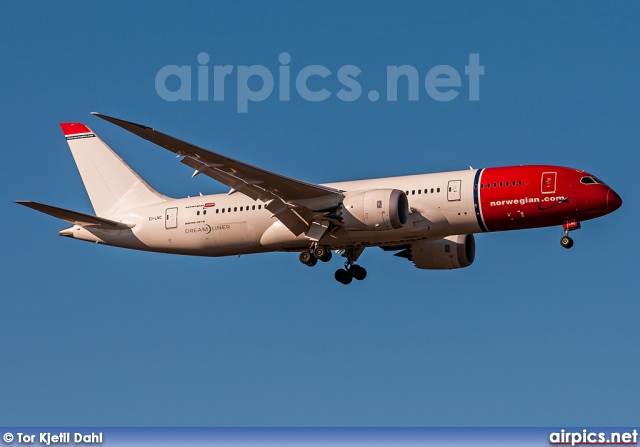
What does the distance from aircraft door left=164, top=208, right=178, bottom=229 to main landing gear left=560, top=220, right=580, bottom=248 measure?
1811cm

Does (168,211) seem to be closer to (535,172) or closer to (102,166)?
(102,166)

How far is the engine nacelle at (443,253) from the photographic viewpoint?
61750 millimetres

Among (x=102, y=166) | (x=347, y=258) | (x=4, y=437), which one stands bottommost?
(x=4, y=437)

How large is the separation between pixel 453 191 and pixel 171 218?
1413cm

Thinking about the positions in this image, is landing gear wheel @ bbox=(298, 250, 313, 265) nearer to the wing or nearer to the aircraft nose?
the wing

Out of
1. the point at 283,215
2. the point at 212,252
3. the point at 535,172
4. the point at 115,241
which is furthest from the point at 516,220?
the point at 115,241

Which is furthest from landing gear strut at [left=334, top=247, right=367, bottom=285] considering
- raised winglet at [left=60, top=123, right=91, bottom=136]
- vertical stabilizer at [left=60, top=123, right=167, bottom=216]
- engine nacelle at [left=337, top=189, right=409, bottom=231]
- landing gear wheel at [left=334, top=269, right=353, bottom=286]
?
raised winglet at [left=60, top=123, right=91, bottom=136]

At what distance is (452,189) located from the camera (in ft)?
183

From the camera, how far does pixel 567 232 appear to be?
55719 mm

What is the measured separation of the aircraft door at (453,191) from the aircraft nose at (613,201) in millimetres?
6300

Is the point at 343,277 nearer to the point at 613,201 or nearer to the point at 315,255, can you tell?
the point at 315,255

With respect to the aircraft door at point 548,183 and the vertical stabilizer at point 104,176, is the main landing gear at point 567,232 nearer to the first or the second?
the aircraft door at point 548,183

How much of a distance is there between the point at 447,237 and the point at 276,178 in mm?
9957

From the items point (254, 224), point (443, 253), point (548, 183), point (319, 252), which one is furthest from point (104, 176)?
point (548, 183)
